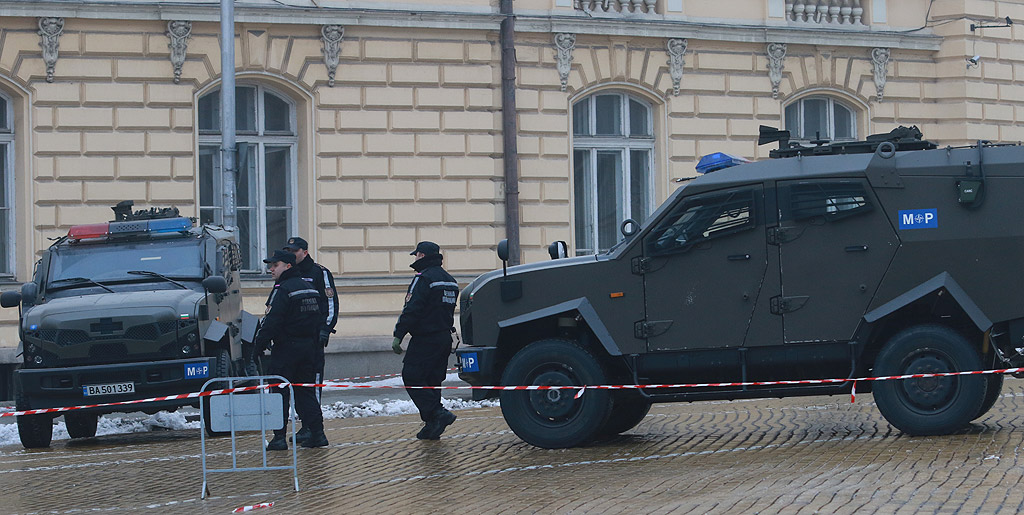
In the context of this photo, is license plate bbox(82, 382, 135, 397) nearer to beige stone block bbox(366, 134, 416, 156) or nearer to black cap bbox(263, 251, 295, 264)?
black cap bbox(263, 251, 295, 264)

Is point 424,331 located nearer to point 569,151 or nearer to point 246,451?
point 246,451

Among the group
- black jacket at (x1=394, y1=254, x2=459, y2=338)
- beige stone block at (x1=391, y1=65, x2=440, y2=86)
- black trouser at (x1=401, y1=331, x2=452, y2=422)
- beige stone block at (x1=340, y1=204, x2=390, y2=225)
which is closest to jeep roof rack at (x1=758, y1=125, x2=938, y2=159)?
black jacket at (x1=394, y1=254, x2=459, y2=338)

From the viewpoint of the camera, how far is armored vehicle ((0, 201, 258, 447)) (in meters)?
13.7

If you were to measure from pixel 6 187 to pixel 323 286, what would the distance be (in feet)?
26.5

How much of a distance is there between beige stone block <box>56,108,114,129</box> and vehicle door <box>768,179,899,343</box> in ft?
37.5

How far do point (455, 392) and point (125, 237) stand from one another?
17.1ft

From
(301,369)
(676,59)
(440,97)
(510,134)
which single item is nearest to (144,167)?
(440,97)

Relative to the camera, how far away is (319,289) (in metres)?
13.8

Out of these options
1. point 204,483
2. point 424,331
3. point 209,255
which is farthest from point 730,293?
point 209,255

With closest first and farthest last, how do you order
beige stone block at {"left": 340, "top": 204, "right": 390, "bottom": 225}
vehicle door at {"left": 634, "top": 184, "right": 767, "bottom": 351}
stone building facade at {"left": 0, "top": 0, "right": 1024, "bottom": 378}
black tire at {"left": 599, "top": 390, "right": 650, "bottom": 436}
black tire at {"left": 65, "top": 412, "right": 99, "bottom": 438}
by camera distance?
vehicle door at {"left": 634, "top": 184, "right": 767, "bottom": 351}
black tire at {"left": 599, "top": 390, "right": 650, "bottom": 436}
black tire at {"left": 65, "top": 412, "right": 99, "bottom": 438}
stone building facade at {"left": 0, "top": 0, "right": 1024, "bottom": 378}
beige stone block at {"left": 340, "top": 204, "right": 390, "bottom": 225}

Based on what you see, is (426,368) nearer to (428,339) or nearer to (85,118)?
(428,339)

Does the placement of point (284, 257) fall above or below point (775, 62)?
below

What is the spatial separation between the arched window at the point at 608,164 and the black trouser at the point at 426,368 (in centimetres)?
972

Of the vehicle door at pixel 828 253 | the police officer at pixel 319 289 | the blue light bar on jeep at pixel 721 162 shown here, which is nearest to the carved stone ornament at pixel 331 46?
the police officer at pixel 319 289
